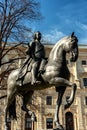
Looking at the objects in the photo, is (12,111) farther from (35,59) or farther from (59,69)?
(59,69)

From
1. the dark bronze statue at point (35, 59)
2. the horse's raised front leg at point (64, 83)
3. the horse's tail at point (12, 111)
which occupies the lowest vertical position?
the horse's tail at point (12, 111)

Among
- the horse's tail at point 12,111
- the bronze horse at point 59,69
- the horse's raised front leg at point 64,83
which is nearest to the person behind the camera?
the horse's raised front leg at point 64,83

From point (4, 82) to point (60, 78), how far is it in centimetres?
1365

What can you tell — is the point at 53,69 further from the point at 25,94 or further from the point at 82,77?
the point at 82,77

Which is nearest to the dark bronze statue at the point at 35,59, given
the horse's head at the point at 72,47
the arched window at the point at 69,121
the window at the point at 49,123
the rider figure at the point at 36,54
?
the rider figure at the point at 36,54

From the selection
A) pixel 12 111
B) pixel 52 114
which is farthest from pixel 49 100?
pixel 12 111

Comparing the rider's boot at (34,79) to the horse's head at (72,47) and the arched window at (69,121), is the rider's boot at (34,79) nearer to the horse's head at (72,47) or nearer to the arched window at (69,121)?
the horse's head at (72,47)

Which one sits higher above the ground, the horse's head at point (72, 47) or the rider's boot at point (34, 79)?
the horse's head at point (72, 47)

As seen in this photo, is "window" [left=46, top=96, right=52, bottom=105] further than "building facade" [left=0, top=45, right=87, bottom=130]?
Yes

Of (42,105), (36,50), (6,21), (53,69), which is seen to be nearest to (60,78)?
(53,69)

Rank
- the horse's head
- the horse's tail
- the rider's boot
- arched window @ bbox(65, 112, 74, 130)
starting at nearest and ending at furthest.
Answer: the horse's head < the rider's boot < the horse's tail < arched window @ bbox(65, 112, 74, 130)

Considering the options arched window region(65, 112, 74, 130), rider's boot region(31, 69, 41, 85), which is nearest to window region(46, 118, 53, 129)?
arched window region(65, 112, 74, 130)

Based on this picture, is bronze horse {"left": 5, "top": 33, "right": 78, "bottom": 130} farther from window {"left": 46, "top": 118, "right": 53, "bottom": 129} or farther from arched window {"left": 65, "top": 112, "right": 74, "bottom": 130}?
arched window {"left": 65, "top": 112, "right": 74, "bottom": 130}

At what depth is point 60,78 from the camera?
26.2ft
